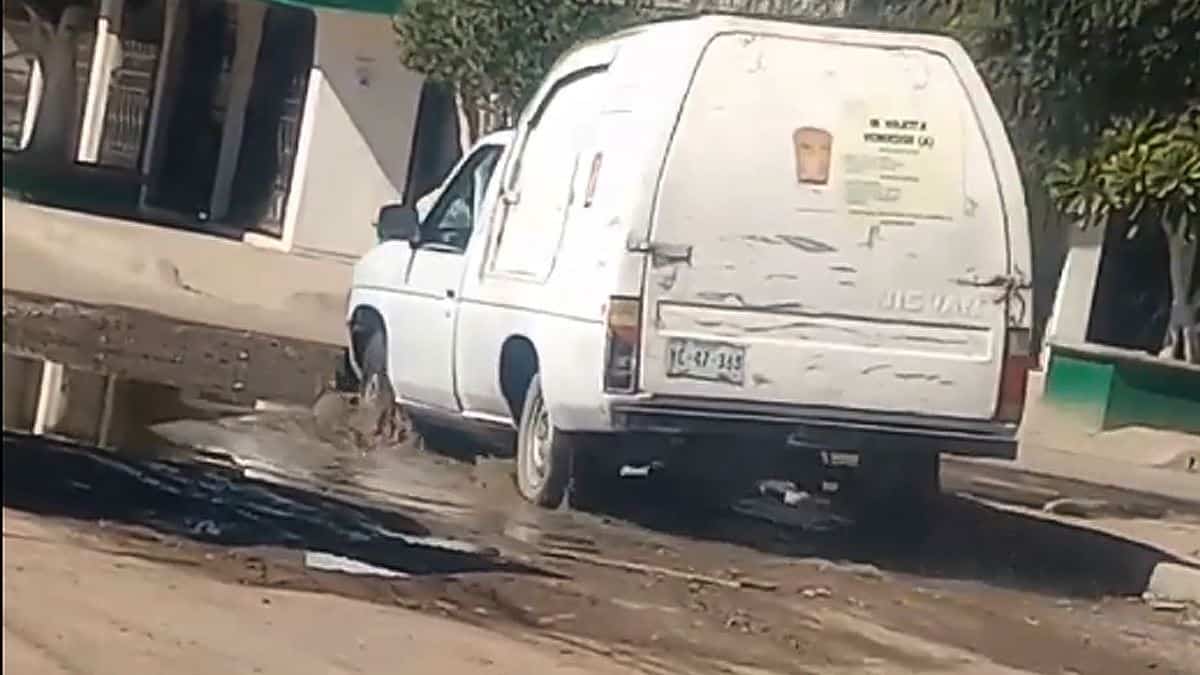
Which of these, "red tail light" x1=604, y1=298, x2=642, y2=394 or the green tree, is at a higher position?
the green tree

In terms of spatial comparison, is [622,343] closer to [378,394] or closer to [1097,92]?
[378,394]

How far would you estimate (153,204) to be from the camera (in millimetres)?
6492

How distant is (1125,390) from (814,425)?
990 millimetres

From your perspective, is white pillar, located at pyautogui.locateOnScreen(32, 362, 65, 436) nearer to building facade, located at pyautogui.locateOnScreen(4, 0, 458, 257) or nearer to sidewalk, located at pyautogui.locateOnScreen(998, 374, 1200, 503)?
building facade, located at pyautogui.locateOnScreen(4, 0, 458, 257)

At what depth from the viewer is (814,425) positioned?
728 cm

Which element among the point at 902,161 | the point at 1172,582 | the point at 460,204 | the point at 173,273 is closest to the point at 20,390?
the point at 173,273

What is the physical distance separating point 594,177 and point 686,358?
50 centimetres

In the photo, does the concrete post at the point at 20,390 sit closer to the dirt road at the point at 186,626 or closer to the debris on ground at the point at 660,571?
the dirt road at the point at 186,626

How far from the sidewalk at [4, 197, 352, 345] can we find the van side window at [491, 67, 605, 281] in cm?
44

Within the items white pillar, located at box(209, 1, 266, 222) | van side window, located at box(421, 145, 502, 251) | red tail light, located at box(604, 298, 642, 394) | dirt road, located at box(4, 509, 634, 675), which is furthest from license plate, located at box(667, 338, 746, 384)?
white pillar, located at box(209, 1, 266, 222)

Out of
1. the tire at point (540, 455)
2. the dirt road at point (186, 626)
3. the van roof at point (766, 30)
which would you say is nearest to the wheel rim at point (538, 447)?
the tire at point (540, 455)

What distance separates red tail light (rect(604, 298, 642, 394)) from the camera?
23.5 ft

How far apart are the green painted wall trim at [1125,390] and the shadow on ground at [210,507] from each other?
1538 mm

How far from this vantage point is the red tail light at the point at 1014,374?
7457mm
